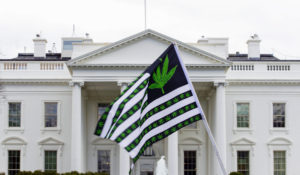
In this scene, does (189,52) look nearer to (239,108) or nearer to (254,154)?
(239,108)

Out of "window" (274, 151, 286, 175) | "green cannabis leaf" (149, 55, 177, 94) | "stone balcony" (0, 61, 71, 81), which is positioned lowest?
"window" (274, 151, 286, 175)

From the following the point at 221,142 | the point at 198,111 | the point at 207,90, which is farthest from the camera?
the point at 207,90

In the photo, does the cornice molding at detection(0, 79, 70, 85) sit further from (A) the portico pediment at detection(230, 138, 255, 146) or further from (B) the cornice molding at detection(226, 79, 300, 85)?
(A) the portico pediment at detection(230, 138, 255, 146)

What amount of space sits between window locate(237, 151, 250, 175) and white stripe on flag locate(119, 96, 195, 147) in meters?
24.8

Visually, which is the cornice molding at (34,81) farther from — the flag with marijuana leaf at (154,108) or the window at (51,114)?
the flag with marijuana leaf at (154,108)

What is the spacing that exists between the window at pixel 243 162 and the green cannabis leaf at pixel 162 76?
24879 millimetres

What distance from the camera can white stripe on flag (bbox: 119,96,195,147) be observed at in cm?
1084

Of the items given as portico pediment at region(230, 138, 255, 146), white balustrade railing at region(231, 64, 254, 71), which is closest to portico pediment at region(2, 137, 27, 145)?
portico pediment at region(230, 138, 255, 146)

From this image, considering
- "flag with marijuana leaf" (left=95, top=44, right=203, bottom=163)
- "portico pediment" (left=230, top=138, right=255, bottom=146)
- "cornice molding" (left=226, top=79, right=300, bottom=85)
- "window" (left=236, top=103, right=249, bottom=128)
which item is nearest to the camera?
"flag with marijuana leaf" (left=95, top=44, right=203, bottom=163)

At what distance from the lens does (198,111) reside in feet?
35.6

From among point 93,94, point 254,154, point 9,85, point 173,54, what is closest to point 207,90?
point 254,154

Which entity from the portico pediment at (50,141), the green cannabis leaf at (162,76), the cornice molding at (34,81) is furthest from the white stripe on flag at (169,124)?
the portico pediment at (50,141)

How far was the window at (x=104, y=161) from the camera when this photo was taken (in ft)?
116

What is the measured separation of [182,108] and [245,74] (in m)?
25.2
